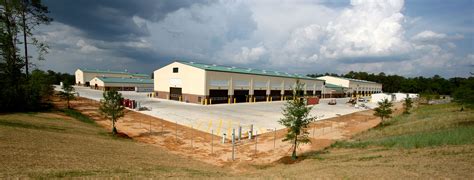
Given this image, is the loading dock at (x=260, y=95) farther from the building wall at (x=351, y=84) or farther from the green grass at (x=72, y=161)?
the building wall at (x=351, y=84)

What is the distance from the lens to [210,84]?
54.8m

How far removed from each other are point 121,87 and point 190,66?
176 ft

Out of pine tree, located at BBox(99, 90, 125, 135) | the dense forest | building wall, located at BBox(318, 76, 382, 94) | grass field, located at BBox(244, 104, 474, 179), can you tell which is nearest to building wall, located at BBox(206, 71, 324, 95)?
pine tree, located at BBox(99, 90, 125, 135)

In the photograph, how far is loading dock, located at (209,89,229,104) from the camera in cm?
5594

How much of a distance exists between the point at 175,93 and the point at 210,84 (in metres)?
12.0

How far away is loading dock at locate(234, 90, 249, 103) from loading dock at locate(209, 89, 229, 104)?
356cm

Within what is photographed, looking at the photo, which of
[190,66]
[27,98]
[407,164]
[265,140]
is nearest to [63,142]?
[265,140]

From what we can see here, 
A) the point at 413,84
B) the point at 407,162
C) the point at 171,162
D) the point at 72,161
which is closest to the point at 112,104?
the point at 171,162

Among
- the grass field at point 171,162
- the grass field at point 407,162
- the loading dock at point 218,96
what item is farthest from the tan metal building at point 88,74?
the grass field at point 407,162

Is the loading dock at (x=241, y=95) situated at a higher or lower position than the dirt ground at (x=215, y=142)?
higher

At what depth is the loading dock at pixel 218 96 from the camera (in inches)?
2202

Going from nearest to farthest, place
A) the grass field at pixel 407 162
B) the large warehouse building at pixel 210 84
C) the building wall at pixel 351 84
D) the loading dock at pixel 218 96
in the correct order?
the grass field at pixel 407 162 < the large warehouse building at pixel 210 84 < the loading dock at pixel 218 96 < the building wall at pixel 351 84

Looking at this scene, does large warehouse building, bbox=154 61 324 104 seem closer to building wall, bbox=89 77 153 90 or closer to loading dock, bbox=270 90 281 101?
loading dock, bbox=270 90 281 101

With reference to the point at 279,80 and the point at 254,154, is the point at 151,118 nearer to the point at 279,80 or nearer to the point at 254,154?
the point at 254,154
